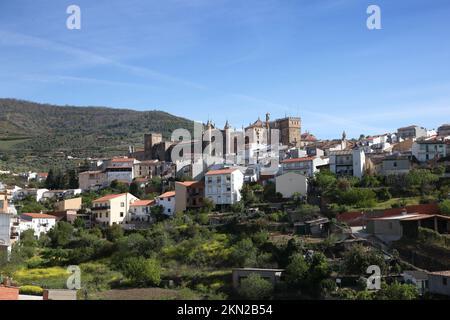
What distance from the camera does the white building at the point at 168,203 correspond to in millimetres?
46938

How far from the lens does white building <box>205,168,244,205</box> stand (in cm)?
4584

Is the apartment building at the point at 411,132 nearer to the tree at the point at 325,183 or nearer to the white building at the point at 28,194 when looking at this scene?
the tree at the point at 325,183

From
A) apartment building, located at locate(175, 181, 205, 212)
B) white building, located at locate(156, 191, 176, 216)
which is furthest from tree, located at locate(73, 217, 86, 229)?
apartment building, located at locate(175, 181, 205, 212)

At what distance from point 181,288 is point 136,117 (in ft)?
409

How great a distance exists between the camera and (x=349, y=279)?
2697 cm

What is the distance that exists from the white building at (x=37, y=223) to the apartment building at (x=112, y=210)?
393 cm

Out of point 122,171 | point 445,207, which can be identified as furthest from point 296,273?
point 122,171

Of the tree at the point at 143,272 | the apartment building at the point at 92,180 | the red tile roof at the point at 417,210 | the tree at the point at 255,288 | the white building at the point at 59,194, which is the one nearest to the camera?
the tree at the point at 255,288

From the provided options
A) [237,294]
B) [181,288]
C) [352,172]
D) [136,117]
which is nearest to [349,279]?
[237,294]

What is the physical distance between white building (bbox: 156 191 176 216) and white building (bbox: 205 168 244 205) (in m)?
3.09

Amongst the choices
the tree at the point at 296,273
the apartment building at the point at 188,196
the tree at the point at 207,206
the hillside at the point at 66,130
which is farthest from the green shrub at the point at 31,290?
the hillside at the point at 66,130

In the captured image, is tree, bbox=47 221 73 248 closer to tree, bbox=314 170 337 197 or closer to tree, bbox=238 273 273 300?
tree, bbox=238 273 273 300

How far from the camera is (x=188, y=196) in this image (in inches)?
1853

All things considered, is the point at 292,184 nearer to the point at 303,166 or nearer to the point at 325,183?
the point at 325,183
